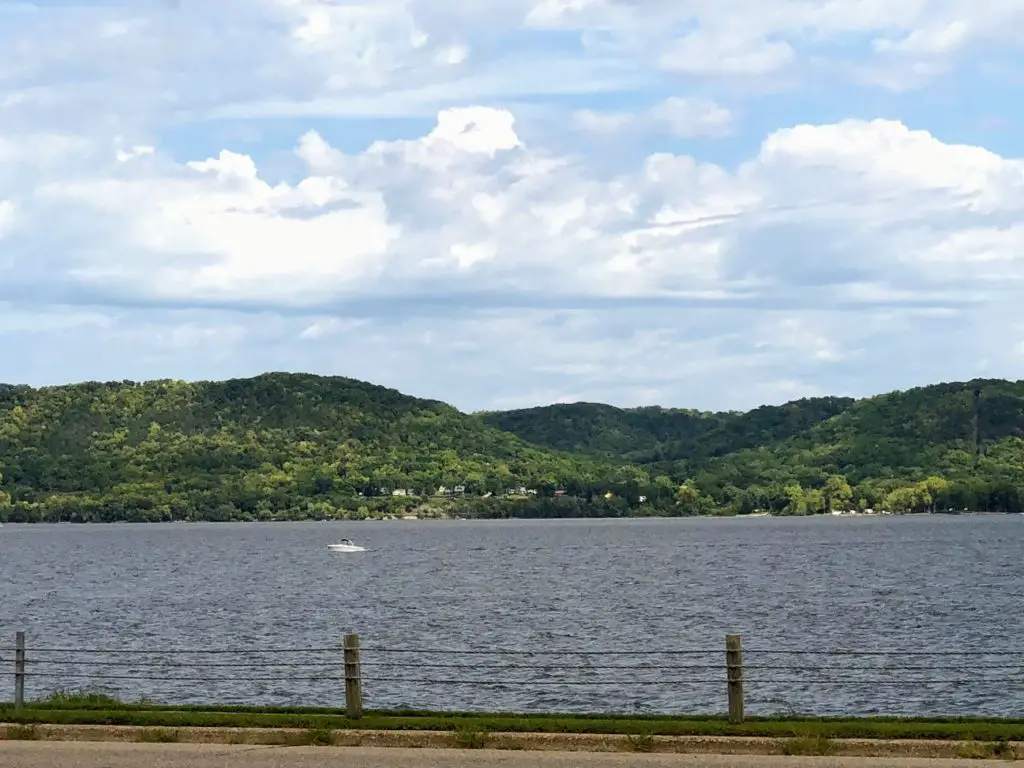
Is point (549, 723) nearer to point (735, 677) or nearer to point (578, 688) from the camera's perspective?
point (735, 677)

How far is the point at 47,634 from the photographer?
67.5 meters

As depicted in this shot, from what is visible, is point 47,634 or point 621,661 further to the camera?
point 47,634

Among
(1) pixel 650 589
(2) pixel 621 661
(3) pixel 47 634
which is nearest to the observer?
(2) pixel 621 661

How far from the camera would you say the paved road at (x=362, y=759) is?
20141 mm

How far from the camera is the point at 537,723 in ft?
74.9

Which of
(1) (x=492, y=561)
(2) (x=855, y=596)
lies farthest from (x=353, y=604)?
(1) (x=492, y=561)

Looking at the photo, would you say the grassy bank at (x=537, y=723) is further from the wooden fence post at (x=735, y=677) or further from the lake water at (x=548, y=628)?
the lake water at (x=548, y=628)

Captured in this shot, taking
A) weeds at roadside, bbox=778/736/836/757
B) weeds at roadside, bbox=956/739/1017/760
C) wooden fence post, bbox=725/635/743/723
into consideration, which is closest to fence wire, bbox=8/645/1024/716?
wooden fence post, bbox=725/635/743/723

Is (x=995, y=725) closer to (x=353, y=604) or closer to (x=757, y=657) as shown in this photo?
(x=757, y=657)

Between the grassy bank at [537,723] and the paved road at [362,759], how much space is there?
1025 millimetres

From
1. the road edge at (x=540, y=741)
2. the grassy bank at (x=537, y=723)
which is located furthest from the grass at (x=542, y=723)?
the road edge at (x=540, y=741)

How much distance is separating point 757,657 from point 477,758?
3645cm

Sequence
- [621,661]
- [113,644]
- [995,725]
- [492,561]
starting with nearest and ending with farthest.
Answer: [995,725], [621,661], [113,644], [492,561]

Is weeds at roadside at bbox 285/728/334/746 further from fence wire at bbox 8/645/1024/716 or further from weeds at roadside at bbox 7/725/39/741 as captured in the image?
fence wire at bbox 8/645/1024/716
